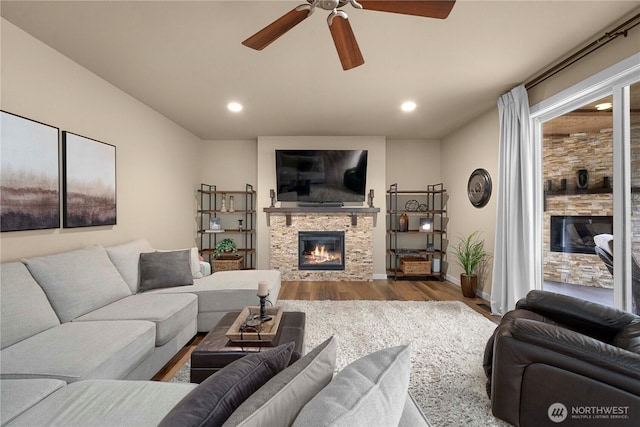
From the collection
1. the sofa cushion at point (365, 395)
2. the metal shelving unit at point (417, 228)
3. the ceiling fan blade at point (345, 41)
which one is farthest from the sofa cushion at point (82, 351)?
the metal shelving unit at point (417, 228)

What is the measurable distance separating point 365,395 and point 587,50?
3257mm

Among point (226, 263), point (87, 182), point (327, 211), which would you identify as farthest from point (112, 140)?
point (327, 211)

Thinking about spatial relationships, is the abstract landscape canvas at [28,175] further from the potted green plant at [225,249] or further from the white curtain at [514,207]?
the white curtain at [514,207]

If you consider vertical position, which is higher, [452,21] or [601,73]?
[452,21]

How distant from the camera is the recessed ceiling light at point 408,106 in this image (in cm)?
370

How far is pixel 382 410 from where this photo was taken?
26.5 inches

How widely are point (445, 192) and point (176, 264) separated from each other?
460 cm

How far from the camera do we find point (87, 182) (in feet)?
9.06

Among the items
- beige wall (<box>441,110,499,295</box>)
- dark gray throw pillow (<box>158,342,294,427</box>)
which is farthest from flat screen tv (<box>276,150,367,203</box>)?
dark gray throw pillow (<box>158,342,294,427</box>)

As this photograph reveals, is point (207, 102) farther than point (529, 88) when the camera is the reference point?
Yes

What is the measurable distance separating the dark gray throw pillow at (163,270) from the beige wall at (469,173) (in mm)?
3841

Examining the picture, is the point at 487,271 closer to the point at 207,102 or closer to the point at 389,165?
the point at 389,165

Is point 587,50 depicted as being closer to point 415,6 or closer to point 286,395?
point 415,6

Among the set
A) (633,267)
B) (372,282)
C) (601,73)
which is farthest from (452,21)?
(372,282)
